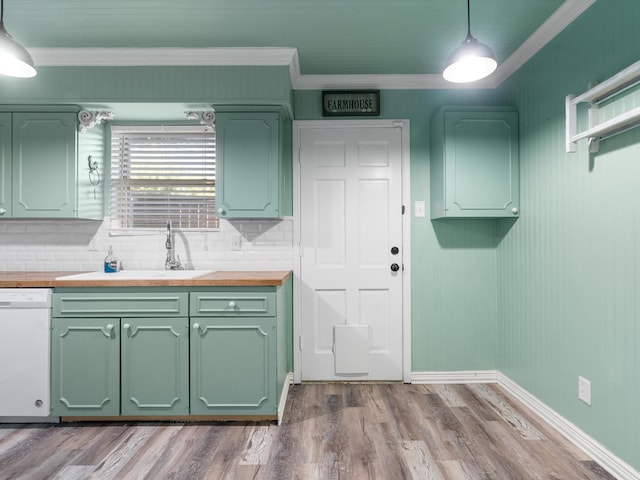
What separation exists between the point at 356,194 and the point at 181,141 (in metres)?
1.50

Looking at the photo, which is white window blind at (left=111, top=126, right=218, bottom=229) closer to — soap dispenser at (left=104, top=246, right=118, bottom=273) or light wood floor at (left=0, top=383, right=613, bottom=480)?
soap dispenser at (left=104, top=246, right=118, bottom=273)

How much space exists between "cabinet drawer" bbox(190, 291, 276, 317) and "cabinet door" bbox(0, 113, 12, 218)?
1618 mm

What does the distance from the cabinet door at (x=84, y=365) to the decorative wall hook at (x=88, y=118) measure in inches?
54.8

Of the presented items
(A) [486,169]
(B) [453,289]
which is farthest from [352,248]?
(A) [486,169]

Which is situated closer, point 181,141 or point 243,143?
point 243,143

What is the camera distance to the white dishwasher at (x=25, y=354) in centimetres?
223

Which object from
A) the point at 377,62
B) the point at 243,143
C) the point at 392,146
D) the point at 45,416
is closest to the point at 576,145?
the point at 392,146

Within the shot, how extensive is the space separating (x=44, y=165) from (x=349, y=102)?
2.33m

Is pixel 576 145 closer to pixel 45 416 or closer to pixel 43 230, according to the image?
pixel 45 416

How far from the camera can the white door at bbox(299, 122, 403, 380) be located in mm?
2961

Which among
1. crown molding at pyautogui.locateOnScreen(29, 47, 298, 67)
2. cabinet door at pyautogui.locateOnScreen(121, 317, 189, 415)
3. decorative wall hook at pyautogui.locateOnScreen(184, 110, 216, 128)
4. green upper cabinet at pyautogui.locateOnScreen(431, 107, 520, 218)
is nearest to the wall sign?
crown molding at pyautogui.locateOnScreen(29, 47, 298, 67)

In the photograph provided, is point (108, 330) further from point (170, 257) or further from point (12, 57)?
point (12, 57)

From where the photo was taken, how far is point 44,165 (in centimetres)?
262

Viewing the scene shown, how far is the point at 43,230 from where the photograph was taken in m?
2.91
